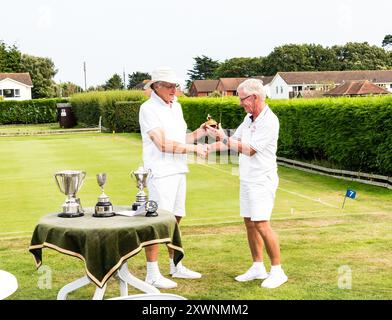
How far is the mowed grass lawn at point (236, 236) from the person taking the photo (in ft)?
23.3

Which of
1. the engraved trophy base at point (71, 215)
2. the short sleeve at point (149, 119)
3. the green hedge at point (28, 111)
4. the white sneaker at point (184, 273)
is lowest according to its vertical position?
the green hedge at point (28, 111)

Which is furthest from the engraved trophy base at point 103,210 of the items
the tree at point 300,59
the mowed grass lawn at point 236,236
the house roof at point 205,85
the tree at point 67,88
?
the tree at point 300,59

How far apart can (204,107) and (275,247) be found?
2334 cm

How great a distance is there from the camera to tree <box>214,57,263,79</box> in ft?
396

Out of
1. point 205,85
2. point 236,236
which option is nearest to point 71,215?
point 236,236

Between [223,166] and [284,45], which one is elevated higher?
[284,45]

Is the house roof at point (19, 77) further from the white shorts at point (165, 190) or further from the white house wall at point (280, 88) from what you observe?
the white shorts at point (165, 190)

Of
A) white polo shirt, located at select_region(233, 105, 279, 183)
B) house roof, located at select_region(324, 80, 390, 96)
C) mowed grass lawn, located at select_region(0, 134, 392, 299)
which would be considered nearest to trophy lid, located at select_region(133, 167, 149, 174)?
white polo shirt, located at select_region(233, 105, 279, 183)

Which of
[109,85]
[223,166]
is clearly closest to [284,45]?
[109,85]

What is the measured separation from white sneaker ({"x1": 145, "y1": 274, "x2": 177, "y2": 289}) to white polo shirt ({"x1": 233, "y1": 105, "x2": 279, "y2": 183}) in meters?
1.28

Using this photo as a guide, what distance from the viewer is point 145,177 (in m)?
6.52

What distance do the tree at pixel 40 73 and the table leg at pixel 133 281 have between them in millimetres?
91589
